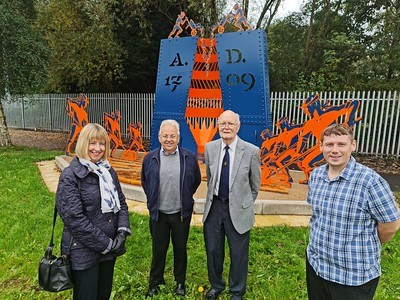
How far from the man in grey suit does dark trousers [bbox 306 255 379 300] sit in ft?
2.47

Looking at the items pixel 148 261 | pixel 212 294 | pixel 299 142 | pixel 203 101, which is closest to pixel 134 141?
pixel 203 101

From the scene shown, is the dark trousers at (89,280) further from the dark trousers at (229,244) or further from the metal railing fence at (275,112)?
the metal railing fence at (275,112)

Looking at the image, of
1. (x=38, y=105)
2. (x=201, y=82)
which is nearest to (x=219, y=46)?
(x=201, y=82)

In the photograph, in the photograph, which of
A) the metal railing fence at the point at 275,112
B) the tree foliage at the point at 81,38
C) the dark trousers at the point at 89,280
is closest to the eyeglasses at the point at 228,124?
the dark trousers at the point at 89,280

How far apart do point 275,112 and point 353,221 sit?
32.6ft

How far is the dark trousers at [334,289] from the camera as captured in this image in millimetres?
1796

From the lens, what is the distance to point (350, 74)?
43.3ft

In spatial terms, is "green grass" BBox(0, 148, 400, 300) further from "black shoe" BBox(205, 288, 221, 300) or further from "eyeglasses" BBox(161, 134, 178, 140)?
"eyeglasses" BBox(161, 134, 178, 140)

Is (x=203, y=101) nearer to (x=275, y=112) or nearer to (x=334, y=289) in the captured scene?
(x=275, y=112)

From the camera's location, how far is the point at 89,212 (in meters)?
2.16

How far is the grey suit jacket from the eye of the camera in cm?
267

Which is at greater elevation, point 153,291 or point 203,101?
point 203,101

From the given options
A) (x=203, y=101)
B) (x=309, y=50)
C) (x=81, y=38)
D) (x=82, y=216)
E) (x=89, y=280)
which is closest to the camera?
(x=82, y=216)

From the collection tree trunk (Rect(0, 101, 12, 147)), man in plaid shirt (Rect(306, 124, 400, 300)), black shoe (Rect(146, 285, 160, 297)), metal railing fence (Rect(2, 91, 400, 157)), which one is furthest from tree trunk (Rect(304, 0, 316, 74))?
man in plaid shirt (Rect(306, 124, 400, 300))
